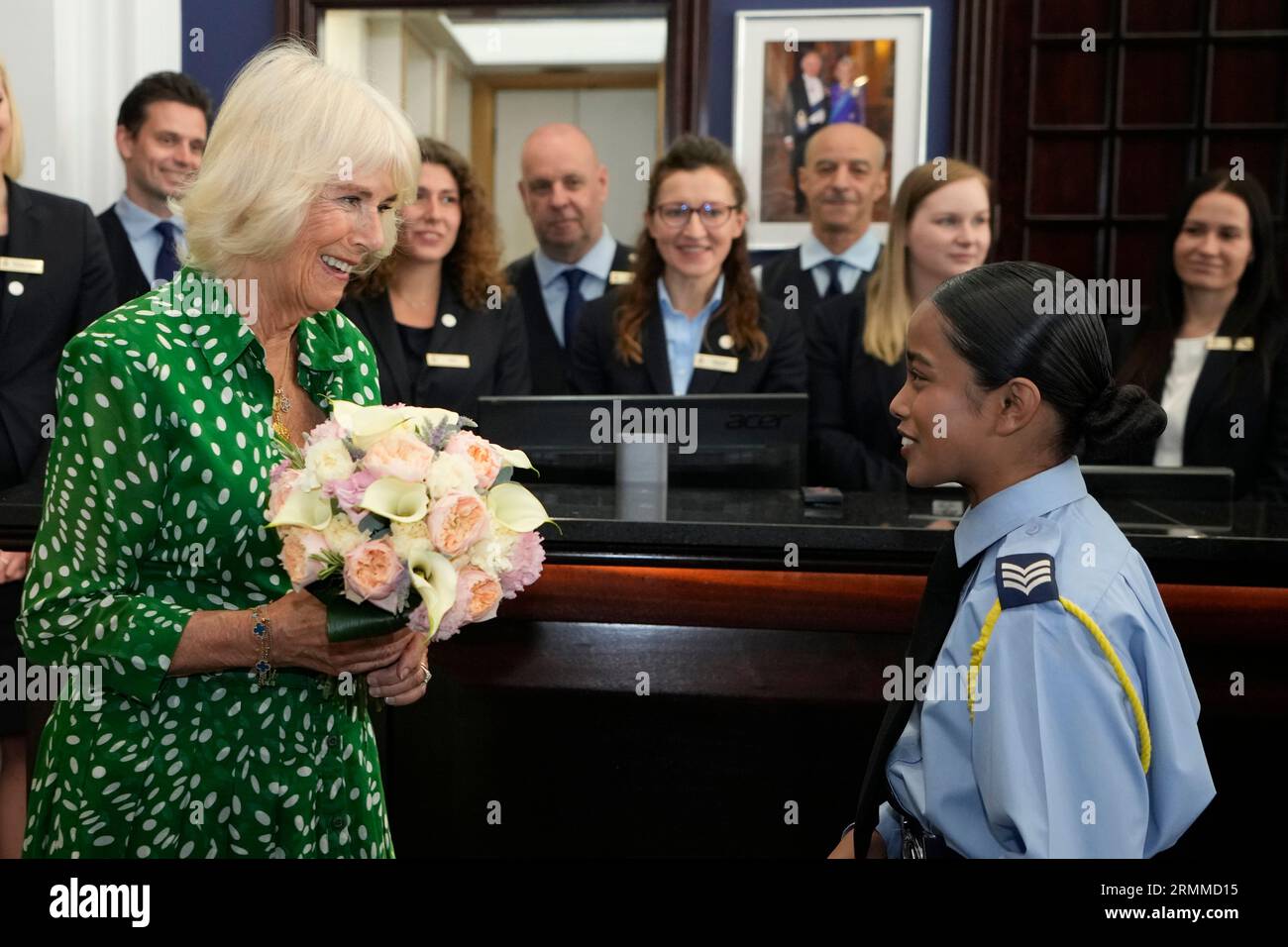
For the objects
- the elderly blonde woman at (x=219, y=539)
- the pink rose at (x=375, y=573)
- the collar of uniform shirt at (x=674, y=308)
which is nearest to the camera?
the pink rose at (x=375, y=573)

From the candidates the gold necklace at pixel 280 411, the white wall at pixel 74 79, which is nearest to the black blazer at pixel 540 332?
the white wall at pixel 74 79

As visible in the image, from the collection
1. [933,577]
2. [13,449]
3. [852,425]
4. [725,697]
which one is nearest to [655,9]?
[852,425]

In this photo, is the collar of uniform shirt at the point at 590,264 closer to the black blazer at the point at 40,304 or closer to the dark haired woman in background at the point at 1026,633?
the black blazer at the point at 40,304

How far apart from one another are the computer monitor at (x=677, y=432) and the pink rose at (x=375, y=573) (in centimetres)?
155

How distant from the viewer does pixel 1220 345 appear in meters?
3.61

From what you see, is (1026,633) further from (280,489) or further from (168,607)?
(168,607)

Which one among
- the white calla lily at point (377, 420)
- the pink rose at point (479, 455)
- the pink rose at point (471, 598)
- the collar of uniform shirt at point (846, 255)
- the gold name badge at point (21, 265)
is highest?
the collar of uniform shirt at point (846, 255)

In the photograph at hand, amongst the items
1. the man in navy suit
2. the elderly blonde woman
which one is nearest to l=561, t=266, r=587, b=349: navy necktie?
the man in navy suit

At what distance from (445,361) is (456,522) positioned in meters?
2.28

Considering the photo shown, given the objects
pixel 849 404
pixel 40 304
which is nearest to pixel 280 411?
pixel 40 304

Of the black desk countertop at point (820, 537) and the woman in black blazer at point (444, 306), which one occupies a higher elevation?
the woman in black blazer at point (444, 306)

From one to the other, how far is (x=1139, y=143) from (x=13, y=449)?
16.5ft

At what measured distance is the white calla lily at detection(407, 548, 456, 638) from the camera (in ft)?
4.84

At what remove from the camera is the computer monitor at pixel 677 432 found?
302cm
